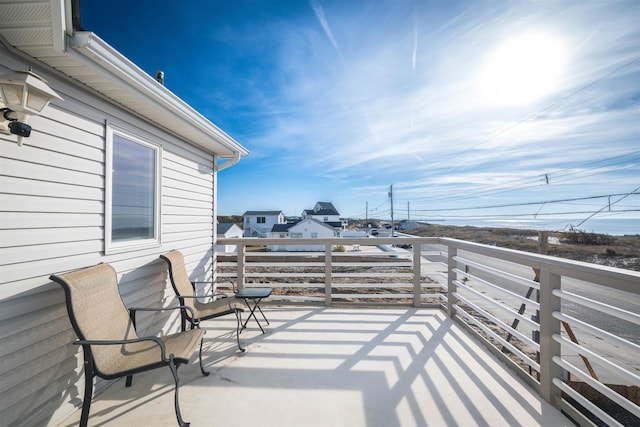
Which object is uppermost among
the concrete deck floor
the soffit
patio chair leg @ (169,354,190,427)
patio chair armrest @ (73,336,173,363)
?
the soffit

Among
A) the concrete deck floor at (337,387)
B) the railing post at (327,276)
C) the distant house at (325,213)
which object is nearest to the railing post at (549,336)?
the concrete deck floor at (337,387)

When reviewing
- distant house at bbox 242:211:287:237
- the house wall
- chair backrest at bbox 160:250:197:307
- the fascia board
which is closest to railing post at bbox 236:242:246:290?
chair backrest at bbox 160:250:197:307

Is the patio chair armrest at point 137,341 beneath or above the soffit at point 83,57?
beneath

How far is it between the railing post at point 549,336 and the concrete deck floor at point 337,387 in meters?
0.11

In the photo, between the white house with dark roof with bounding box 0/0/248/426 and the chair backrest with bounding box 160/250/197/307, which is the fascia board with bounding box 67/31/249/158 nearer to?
the white house with dark roof with bounding box 0/0/248/426

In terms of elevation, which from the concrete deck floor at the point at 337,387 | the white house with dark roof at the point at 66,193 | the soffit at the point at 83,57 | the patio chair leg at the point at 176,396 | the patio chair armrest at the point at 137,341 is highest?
the soffit at the point at 83,57

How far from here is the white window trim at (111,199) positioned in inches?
81.6

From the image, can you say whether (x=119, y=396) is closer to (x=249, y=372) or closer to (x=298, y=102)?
(x=249, y=372)

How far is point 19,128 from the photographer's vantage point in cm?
135

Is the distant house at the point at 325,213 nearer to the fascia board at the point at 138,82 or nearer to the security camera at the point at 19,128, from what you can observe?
the fascia board at the point at 138,82

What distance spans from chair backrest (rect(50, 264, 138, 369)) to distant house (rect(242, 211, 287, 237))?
95.6 ft

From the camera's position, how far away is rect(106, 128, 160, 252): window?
2.15 meters

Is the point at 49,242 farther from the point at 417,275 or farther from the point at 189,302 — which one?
the point at 417,275

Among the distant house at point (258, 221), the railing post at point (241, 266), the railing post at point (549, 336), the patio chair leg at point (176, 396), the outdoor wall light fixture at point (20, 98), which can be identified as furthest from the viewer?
the distant house at point (258, 221)
